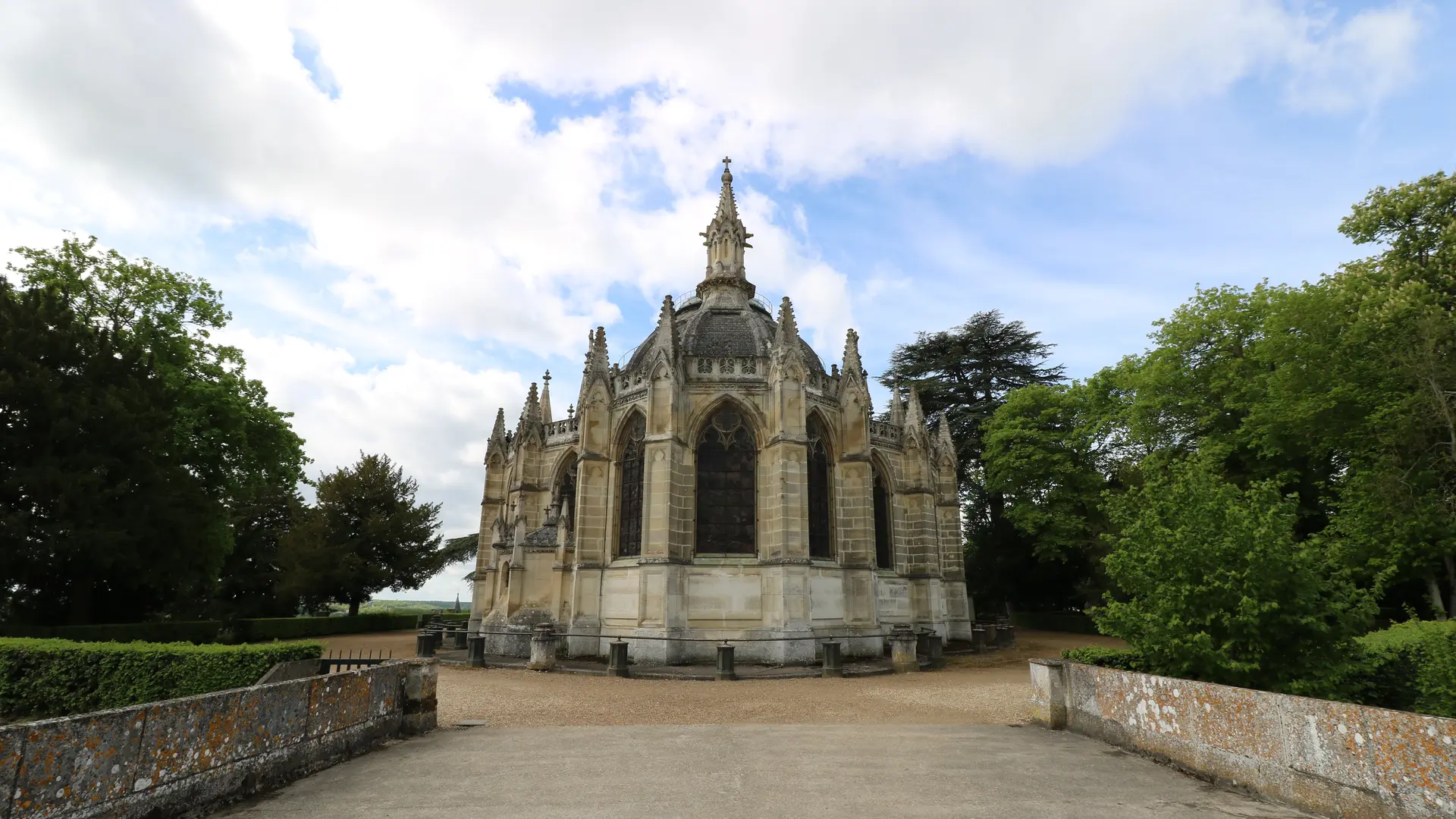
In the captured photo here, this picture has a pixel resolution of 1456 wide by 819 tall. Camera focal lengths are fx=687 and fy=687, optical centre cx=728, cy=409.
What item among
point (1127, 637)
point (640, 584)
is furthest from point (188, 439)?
point (1127, 637)

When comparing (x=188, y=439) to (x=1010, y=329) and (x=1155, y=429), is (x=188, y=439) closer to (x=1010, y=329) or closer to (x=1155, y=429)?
(x=1155, y=429)

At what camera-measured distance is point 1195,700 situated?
6844 millimetres

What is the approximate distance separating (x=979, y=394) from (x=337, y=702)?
121 feet

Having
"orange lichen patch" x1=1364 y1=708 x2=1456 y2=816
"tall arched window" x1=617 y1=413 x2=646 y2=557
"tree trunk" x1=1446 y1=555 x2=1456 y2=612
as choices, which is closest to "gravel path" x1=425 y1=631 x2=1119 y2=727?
"tall arched window" x1=617 y1=413 x2=646 y2=557

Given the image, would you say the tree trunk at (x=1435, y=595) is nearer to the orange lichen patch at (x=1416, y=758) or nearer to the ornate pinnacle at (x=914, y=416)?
the ornate pinnacle at (x=914, y=416)

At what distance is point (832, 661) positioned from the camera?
16953mm

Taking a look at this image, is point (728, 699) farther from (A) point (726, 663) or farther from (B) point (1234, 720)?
(B) point (1234, 720)

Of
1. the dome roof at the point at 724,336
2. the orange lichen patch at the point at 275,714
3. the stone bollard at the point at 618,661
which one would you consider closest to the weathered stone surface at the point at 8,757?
the orange lichen patch at the point at 275,714

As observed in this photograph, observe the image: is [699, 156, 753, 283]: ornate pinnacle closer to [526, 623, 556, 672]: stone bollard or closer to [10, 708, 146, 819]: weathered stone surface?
[526, 623, 556, 672]: stone bollard

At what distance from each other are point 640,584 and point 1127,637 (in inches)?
498

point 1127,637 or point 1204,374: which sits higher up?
point 1204,374

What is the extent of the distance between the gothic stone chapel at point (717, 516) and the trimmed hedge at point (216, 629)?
9639mm

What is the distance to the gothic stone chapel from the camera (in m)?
18.9

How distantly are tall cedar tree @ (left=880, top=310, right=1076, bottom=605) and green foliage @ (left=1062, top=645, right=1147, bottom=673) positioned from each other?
25.7 meters
